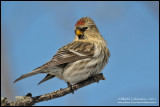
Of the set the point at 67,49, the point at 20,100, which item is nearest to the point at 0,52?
the point at 67,49

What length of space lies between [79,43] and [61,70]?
1.82ft

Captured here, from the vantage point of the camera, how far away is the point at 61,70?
290cm

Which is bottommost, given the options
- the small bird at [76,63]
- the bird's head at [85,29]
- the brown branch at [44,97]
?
the brown branch at [44,97]

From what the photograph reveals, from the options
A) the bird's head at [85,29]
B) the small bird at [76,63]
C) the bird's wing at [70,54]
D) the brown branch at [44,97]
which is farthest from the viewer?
the bird's head at [85,29]

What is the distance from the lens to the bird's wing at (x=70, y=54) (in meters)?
2.69

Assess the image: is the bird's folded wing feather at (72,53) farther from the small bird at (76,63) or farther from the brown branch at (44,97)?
the brown branch at (44,97)

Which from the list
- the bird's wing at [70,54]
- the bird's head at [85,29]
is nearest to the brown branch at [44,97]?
the bird's wing at [70,54]

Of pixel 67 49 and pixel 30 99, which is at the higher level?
pixel 67 49

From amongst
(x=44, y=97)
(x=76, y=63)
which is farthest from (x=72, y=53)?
(x=44, y=97)

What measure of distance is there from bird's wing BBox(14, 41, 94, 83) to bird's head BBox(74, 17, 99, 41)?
193 mm

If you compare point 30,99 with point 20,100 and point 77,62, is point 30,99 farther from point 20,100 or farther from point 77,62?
point 77,62

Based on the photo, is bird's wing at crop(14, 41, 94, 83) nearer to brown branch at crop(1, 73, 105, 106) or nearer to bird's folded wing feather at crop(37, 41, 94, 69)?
bird's folded wing feather at crop(37, 41, 94, 69)

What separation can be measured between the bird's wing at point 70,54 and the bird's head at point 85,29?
0.19 metres

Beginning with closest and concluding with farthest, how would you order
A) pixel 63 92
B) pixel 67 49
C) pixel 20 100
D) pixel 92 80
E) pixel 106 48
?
1. pixel 20 100
2. pixel 63 92
3. pixel 92 80
4. pixel 67 49
5. pixel 106 48
